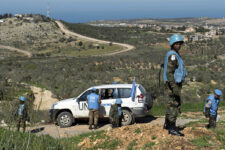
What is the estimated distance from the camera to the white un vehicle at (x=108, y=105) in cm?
1133

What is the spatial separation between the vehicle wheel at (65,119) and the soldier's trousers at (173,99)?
5983 millimetres

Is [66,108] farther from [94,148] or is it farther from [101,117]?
[94,148]

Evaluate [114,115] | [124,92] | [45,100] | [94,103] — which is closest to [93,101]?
[94,103]

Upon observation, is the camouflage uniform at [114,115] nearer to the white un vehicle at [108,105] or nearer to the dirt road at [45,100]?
the white un vehicle at [108,105]

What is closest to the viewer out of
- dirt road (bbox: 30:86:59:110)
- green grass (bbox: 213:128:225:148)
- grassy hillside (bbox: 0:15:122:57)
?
green grass (bbox: 213:128:225:148)

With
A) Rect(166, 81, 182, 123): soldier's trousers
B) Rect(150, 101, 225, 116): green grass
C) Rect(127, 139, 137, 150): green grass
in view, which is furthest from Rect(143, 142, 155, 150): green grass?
Rect(150, 101, 225, 116): green grass

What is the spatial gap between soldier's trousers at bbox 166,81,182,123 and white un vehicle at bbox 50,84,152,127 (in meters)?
4.51

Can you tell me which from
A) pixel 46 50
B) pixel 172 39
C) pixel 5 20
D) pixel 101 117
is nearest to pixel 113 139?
pixel 172 39

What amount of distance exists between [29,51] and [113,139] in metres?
68.1

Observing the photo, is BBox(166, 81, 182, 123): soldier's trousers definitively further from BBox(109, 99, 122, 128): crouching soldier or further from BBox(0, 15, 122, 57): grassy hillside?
BBox(0, 15, 122, 57): grassy hillside

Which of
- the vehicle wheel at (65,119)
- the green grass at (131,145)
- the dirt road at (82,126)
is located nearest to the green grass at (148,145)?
the green grass at (131,145)

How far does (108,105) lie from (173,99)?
17.0 feet

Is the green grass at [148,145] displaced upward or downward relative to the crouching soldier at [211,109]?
downward

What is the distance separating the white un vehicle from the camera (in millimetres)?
11328
